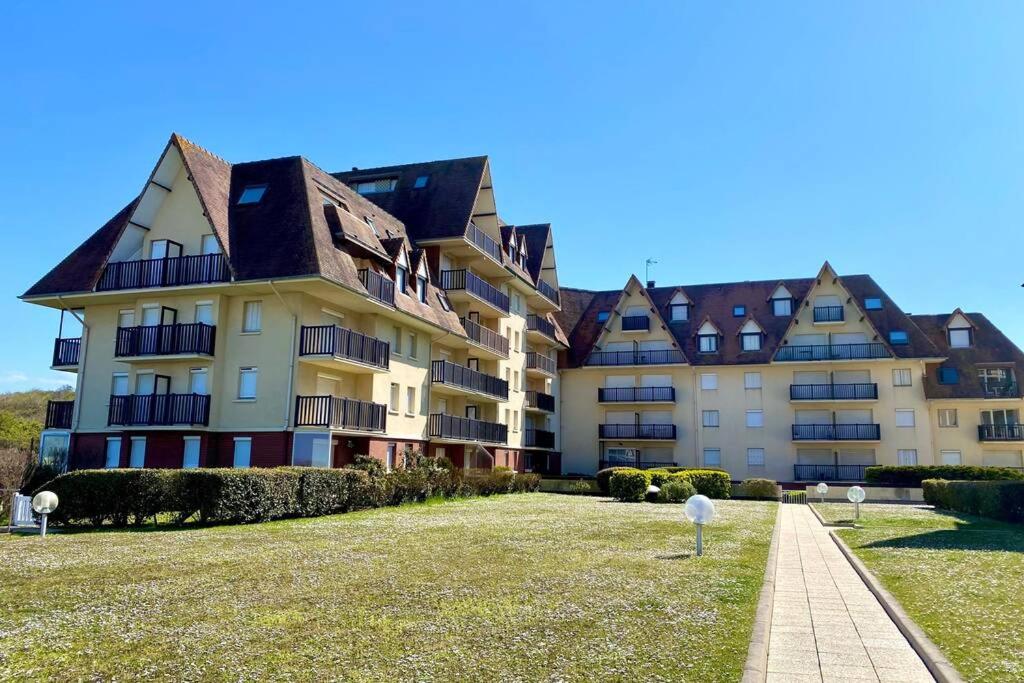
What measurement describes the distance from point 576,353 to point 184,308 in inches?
1190

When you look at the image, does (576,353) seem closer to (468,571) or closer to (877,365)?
(877,365)

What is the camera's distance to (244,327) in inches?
1150

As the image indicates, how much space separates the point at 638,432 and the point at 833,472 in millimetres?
12222

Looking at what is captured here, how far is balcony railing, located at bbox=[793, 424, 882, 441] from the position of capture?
47.5 m

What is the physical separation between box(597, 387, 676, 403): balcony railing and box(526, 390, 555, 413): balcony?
11.2ft

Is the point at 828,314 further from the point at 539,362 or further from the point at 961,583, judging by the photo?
the point at 961,583

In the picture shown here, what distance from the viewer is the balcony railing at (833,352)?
158ft

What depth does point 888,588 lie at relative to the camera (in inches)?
424

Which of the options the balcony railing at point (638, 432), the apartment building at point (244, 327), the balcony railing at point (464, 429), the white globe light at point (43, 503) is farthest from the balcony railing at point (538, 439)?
the white globe light at point (43, 503)

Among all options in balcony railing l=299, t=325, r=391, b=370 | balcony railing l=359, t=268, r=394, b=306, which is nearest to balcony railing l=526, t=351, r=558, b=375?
balcony railing l=359, t=268, r=394, b=306

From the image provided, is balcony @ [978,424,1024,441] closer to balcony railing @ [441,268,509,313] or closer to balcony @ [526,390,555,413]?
balcony @ [526,390,555,413]

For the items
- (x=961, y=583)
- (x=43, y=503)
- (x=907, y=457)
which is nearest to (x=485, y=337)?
(x=43, y=503)

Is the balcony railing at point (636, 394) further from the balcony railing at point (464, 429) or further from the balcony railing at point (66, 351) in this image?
the balcony railing at point (66, 351)

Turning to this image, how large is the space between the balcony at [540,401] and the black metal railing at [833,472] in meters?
16.5
